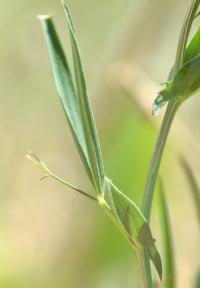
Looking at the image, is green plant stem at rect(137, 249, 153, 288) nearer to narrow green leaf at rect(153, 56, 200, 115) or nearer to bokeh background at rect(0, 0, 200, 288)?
narrow green leaf at rect(153, 56, 200, 115)

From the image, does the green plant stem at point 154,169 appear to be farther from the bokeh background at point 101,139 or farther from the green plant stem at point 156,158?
the bokeh background at point 101,139

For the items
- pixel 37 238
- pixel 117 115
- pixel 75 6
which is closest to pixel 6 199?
pixel 37 238

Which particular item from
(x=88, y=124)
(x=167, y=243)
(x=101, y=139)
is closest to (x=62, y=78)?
(x=88, y=124)

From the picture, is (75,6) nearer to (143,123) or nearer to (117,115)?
(117,115)

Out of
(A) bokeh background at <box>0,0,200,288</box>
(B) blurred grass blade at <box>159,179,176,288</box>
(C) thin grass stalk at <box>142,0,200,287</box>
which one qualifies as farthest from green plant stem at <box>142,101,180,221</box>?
(A) bokeh background at <box>0,0,200,288</box>

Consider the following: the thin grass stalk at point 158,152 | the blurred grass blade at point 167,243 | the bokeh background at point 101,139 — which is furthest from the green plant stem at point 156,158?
the bokeh background at point 101,139
